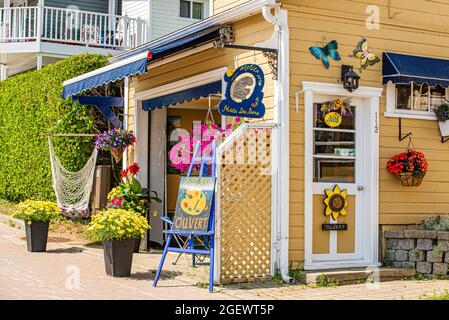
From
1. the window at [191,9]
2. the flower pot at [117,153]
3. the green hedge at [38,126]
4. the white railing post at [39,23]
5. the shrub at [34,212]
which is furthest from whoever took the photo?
the window at [191,9]

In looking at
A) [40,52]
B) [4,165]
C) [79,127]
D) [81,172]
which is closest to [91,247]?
[81,172]

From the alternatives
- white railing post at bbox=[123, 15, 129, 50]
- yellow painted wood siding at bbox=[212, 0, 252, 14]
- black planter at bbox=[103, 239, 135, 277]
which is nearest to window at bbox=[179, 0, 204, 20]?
white railing post at bbox=[123, 15, 129, 50]

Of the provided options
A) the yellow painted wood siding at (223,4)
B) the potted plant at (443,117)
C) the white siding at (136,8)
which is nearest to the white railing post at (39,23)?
the white siding at (136,8)

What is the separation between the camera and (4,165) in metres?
17.0

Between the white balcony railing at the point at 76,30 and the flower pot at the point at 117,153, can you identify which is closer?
the flower pot at the point at 117,153

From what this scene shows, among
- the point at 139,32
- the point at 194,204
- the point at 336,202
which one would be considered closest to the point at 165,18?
the point at 139,32

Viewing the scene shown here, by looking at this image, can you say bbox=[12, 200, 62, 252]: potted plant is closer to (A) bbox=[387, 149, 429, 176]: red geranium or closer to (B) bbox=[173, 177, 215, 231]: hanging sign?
(B) bbox=[173, 177, 215, 231]: hanging sign

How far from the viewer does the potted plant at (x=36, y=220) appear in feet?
34.7

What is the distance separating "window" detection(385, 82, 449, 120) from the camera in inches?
372

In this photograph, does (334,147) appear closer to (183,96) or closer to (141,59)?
(183,96)

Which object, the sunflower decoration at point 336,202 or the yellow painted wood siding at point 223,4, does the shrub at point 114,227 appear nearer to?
the sunflower decoration at point 336,202

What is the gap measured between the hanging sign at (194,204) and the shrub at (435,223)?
3.15m

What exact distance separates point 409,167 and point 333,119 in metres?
1.18

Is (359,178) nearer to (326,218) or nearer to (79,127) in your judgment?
(326,218)
